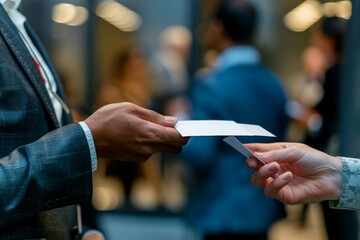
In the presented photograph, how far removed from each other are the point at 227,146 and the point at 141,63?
2995mm

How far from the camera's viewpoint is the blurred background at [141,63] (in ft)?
21.2

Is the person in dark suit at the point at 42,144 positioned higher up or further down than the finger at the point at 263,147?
higher up

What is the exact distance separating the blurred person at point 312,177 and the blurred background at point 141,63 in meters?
4.00

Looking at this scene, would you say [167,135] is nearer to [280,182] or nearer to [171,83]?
[280,182]

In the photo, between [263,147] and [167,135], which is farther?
[263,147]

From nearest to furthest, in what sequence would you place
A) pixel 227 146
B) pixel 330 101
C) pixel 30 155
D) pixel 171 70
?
pixel 30 155 < pixel 227 146 < pixel 330 101 < pixel 171 70

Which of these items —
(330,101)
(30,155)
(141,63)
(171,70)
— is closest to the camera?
(30,155)

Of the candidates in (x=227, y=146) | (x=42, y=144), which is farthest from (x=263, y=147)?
(x=227, y=146)

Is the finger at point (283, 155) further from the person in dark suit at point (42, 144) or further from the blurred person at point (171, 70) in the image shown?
the blurred person at point (171, 70)

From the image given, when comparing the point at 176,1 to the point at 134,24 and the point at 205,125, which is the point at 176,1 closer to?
the point at 134,24

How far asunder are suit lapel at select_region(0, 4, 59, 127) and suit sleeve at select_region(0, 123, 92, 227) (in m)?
0.12

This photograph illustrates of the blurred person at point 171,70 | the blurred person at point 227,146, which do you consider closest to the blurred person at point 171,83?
the blurred person at point 171,70

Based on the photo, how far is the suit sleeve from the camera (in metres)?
1.84

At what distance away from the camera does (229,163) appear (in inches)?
160
